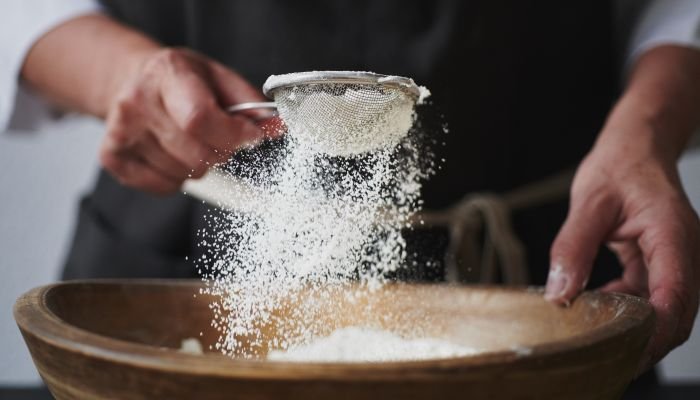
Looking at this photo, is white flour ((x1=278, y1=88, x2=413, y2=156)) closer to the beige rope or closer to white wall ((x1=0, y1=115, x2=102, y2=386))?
the beige rope

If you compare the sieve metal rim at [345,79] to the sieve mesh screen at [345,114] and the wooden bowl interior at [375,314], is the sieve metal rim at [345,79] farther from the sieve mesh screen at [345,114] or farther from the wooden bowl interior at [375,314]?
the wooden bowl interior at [375,314]

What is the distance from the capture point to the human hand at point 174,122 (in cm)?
50

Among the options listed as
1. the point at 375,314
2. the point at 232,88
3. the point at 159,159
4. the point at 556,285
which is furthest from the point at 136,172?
the point at 556,285

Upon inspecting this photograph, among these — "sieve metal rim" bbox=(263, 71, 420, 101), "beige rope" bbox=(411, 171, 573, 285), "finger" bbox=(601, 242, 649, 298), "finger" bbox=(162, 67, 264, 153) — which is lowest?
"beige rope" bbox=(411, 171, 573, 285)

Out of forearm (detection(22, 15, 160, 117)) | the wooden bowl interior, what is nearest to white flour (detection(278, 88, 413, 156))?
the wooden bowl interior

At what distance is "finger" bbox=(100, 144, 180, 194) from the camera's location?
0.59m

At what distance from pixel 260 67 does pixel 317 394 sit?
1.67 feet

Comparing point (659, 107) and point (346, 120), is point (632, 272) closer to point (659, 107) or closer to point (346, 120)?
point (659, 107)

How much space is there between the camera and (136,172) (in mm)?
599

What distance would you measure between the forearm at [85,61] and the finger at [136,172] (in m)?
0.07

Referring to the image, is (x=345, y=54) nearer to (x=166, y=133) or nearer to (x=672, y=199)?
Result: (x=166, y=133)

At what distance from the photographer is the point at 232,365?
0.26 metres

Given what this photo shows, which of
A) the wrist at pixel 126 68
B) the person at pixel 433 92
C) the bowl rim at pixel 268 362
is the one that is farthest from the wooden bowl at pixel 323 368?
the wrist at pixel 126 68

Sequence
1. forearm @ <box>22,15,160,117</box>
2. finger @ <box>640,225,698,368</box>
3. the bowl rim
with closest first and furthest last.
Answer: the bowl rim
finger @ <box>640,225,698,368</box>
forearm @ <box>22,15,160,117</box>
